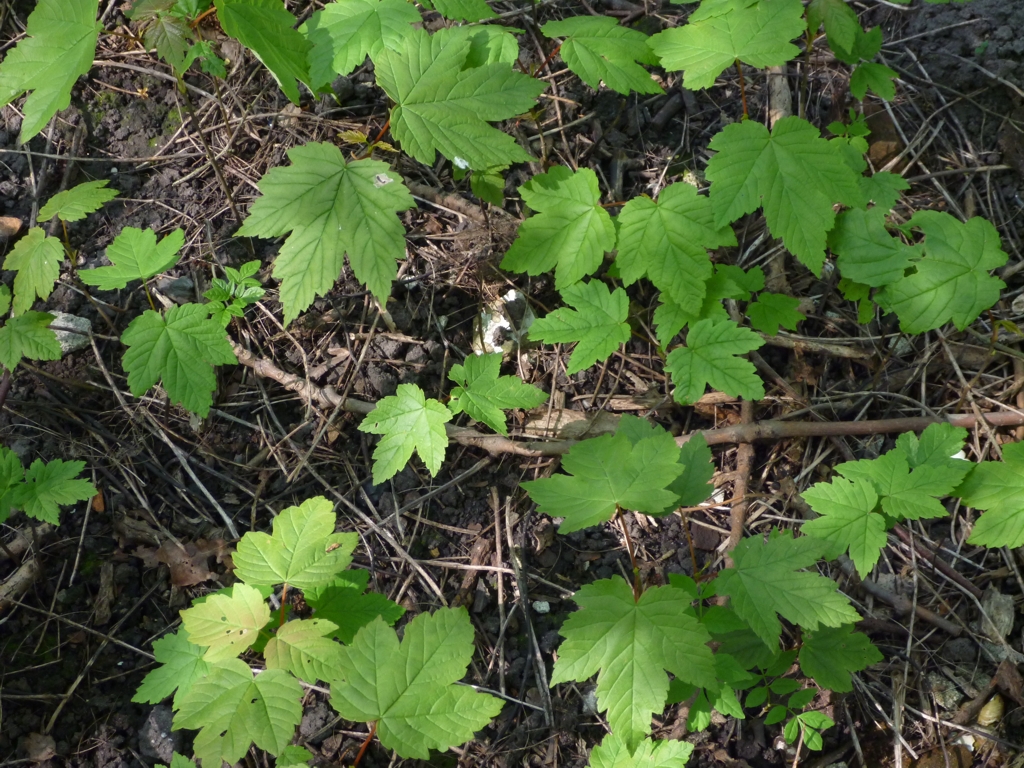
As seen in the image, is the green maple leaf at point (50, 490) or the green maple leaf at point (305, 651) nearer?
the green maple leaf at point (305, 651)

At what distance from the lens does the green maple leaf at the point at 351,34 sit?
7.97 feet

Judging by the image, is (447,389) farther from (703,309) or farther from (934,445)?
(934,445)

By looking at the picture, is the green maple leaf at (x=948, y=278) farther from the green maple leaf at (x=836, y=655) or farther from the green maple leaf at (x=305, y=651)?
the green maple leaf at (x=305, y=651)

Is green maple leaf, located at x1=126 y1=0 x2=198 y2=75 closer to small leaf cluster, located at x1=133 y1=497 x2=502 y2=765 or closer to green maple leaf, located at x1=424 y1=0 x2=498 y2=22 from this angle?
green maple leaf, located at x1=424 y1=0 x2=498 y2=22

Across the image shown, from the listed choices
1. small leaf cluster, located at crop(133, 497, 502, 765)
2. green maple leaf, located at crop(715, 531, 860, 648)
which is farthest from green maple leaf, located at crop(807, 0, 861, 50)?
small leaf cluster, located at crop(133, 497, 502, 765)

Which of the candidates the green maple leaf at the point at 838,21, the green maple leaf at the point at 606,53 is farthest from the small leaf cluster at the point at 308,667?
the green maple leaf at the point at 838,21

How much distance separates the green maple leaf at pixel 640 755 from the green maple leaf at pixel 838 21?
2.35 m

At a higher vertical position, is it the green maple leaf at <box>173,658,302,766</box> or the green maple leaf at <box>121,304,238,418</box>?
the green maple leaf at <box>121,304,238,418</box>

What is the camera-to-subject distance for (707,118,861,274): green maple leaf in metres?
2.38

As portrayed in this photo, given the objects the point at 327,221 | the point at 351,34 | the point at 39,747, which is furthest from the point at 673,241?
the point at 39,747

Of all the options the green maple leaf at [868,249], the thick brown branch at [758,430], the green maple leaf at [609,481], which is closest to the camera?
the green maple leaf at [609,481]

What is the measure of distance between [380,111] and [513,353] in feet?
3.97

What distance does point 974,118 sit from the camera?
3.04 meters

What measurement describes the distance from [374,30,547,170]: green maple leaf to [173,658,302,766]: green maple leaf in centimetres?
159
